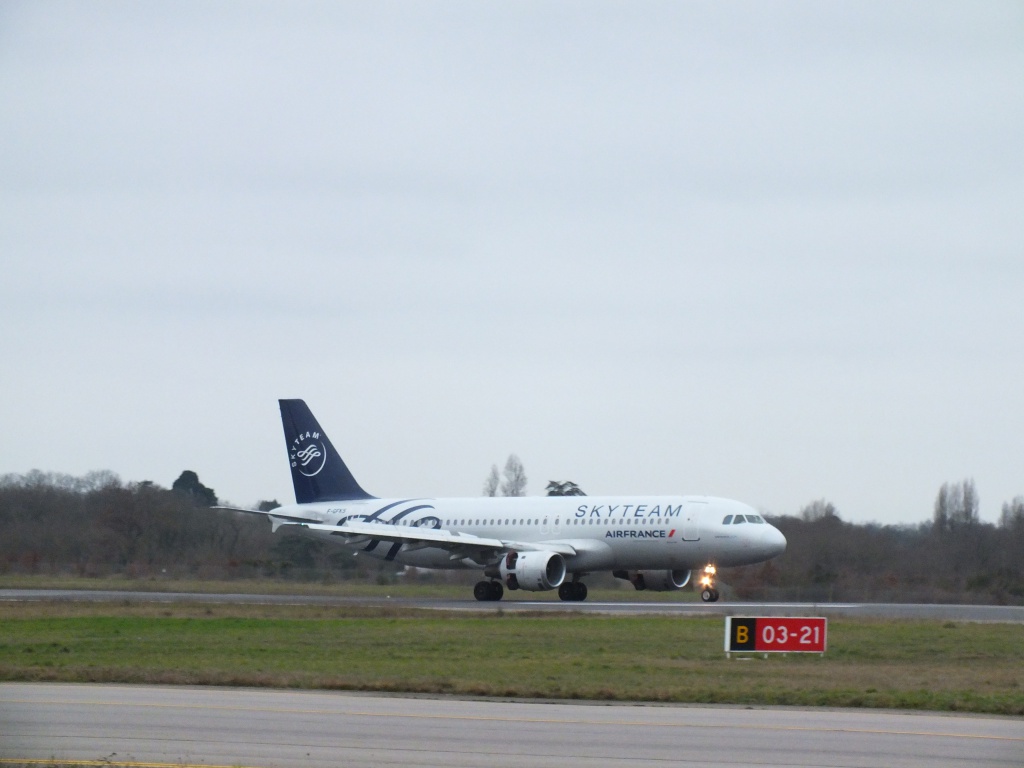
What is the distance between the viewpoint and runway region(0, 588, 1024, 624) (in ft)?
110

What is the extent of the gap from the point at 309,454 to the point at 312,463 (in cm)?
37

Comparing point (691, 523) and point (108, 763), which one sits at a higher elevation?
point (691, 523)

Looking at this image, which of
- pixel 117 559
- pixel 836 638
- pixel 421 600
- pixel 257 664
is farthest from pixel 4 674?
pixel 117 559

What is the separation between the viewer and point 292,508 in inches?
1906

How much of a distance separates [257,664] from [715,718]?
8137mm

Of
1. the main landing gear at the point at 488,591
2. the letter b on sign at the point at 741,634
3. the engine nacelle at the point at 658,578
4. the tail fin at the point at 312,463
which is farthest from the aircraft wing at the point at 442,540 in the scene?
the letter b on sign at the point at 741,634

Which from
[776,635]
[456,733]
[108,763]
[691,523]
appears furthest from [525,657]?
[691,523]

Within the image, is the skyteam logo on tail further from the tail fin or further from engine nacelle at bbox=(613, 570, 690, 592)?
engine nacelle at bbox=(613, 570, 690, 592)

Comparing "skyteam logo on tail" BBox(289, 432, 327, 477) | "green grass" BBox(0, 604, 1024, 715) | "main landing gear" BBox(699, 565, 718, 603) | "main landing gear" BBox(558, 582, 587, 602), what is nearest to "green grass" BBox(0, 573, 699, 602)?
"main landing gear" BBox(558, 582, 587, 602)

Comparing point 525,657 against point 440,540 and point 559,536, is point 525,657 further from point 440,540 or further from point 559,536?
point 559,536

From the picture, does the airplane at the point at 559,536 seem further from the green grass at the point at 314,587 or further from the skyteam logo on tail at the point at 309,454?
the skyteam logo on tail at the point at 309,454

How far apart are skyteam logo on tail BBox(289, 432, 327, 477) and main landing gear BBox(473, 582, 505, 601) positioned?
10.3 m

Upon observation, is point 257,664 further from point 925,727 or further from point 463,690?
point 925,727

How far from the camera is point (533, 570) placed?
1533 inches
